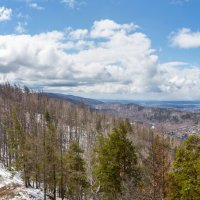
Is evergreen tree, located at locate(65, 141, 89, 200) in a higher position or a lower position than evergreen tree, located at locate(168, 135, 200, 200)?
lower

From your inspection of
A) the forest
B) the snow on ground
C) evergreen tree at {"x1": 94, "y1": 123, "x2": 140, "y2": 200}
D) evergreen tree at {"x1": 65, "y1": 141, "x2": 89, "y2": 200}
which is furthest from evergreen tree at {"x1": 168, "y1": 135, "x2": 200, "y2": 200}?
the snow on ground

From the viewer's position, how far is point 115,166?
121ft

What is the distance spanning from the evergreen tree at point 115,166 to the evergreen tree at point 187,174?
27.6 ft

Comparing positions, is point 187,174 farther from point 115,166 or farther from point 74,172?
point 74,172

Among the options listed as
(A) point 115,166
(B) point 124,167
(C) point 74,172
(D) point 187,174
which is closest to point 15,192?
(C) point 74,172

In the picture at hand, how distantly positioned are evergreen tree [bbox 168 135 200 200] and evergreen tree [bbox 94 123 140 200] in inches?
331

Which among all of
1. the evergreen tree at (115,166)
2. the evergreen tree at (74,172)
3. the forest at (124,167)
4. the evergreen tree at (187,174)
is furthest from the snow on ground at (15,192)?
the evergreen tree at (187,174)

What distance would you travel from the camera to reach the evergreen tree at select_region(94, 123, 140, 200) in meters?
36.9

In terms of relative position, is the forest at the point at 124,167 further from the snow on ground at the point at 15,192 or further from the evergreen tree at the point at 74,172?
the snow on ground at the point at 15,192

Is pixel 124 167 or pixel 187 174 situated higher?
pixel 187 174

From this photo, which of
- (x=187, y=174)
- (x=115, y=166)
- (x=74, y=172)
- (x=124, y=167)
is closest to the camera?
(x=187, y=174)

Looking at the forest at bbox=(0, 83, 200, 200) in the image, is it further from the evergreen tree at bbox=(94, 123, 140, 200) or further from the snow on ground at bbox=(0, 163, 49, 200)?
the snow on ground at bbox=(0, 163, 49, 200)

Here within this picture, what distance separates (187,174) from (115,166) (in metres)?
10.3

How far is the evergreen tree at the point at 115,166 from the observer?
3688 cm
